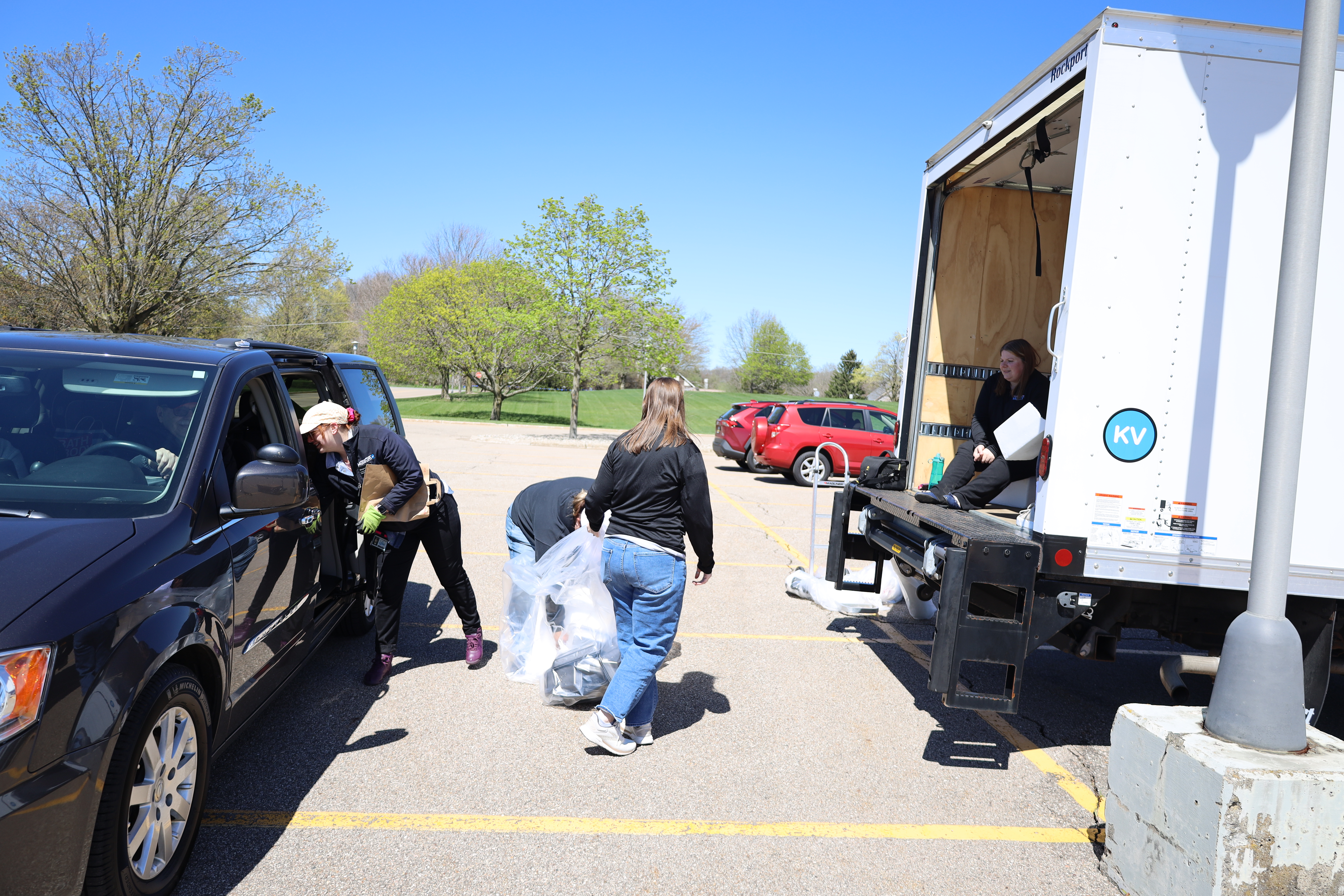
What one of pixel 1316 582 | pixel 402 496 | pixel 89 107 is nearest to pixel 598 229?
pixel 89 107

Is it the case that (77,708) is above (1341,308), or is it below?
below

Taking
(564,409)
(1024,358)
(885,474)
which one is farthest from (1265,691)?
(564,409)

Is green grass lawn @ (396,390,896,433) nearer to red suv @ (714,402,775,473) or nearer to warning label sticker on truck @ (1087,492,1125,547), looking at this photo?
red suv @ (714,402,775,473)

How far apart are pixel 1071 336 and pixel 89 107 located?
25.4 metres

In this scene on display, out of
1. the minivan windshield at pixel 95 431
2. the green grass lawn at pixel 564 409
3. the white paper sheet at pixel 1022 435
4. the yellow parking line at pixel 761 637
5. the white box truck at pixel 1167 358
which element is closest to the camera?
the minivan windshield at pixel 95 431

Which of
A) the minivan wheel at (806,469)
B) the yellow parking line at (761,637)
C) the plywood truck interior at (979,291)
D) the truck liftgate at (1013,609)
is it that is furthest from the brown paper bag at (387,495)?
the minivan wheel at (806,469)

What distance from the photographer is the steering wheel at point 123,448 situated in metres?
3.21

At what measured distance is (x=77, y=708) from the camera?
7.29ft

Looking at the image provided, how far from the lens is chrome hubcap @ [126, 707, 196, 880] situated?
2.53 metres

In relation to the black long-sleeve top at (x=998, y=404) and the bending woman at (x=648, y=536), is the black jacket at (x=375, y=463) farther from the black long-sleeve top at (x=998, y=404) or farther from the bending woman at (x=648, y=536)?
the black long-sleeve top at (x=998, y=404)

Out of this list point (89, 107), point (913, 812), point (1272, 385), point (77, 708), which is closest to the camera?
point (77, 708)

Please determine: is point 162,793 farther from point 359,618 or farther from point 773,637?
point 773,637

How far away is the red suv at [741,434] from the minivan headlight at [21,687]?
15.8 metres

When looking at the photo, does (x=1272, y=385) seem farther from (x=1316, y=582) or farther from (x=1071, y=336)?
(x=1316, y=582)
